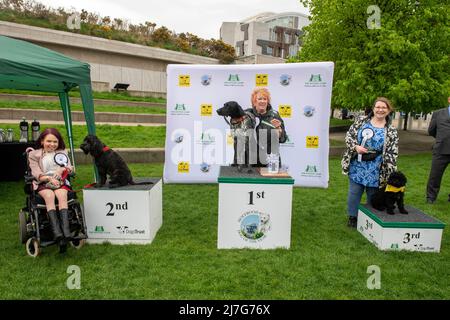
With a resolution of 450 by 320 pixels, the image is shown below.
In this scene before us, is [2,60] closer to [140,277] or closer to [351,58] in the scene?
[140,277]

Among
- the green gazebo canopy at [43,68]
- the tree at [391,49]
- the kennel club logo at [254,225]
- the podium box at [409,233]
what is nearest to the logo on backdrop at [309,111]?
the podium box at [409,233]

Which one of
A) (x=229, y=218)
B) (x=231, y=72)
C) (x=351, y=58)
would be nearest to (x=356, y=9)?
(x=351, y=58)

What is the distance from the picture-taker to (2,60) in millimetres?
4348

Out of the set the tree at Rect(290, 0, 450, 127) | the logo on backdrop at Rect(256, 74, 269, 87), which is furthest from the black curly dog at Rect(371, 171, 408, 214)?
the tree at Rect(290, 0, 450, 127)

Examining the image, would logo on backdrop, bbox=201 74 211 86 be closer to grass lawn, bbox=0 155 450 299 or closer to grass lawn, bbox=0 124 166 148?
grass lawn, bbox=0 155 450 299

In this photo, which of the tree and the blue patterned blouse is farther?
the tree

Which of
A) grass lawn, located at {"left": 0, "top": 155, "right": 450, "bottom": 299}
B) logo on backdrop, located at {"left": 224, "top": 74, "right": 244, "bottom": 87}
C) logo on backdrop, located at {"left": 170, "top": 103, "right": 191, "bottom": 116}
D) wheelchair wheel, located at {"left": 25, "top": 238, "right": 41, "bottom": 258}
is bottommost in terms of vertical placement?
grass lawn, located at {"left": 0, "top": 155, "right": 450, "bottom": 299}

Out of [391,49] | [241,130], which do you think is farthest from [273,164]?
[391,49]

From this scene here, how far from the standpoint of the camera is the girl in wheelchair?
3857 millimetres

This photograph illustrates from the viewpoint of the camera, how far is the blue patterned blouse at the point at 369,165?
4.66m

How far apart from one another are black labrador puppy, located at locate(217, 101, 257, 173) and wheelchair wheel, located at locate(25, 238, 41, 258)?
2427mm

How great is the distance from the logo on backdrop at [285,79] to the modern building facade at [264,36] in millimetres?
44126

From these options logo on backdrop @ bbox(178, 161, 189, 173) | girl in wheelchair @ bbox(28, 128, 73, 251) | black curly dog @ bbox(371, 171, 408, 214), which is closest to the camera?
girl in wheelchair @ bbox(28, 128, 73, 251)

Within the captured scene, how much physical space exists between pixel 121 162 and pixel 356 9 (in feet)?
34.4
